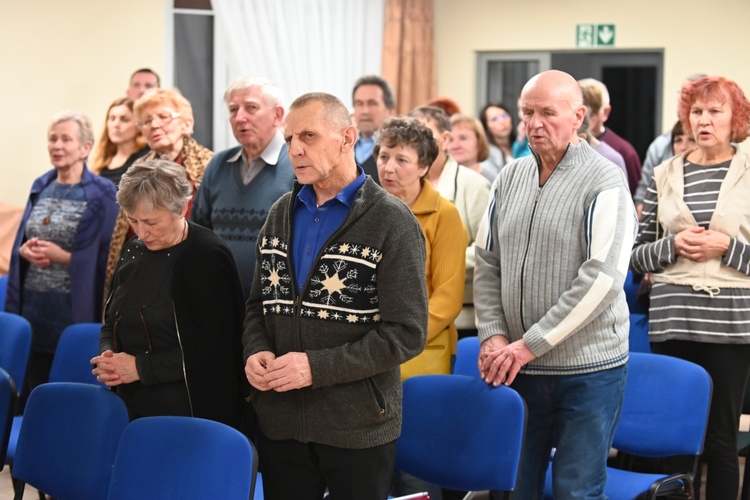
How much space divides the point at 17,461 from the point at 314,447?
3.09 ft

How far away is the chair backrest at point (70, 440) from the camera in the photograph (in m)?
2.53

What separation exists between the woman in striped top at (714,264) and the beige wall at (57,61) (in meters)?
3.73

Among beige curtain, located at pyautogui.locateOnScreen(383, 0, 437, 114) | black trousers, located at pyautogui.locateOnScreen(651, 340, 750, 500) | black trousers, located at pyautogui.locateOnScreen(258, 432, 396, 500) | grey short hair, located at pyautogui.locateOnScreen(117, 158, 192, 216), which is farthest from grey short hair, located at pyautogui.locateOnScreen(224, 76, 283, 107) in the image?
beige curtain, located at pyautogui.locateOnScreen(383, 0, 437, 114)

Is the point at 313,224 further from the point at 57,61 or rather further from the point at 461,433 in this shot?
the point at 57,61

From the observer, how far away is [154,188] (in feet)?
8.72

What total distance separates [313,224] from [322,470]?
570 mm

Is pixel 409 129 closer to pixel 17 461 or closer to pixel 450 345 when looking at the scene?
pixel 450 345

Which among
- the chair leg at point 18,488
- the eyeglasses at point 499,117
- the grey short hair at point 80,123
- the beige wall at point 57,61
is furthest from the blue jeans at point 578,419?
the eyeglasses at point 499,117

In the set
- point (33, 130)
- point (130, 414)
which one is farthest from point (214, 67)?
point (130, 414)

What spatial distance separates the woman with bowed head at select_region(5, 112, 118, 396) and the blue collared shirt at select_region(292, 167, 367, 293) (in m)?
1.95

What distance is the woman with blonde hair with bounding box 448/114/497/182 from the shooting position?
507 centimetres

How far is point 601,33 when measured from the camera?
7.55m

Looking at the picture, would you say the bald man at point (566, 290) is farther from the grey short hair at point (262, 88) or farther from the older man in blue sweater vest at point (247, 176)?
the grey short hair at point (262, 88)

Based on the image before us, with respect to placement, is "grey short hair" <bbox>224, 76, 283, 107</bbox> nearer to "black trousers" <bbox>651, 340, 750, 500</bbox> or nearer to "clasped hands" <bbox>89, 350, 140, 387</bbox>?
"clasped hands" <bbox>89, 350, 140, 387</bbox>
